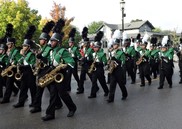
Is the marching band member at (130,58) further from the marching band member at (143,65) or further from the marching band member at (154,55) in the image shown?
the marching band member at (154,55)

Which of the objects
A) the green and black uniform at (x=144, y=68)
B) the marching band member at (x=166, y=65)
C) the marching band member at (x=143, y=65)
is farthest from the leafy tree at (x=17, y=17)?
the marching band member at (x=166, y=65)

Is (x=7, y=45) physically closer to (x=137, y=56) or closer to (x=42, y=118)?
(x=42, y=118)

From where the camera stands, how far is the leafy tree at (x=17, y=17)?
3500 cm

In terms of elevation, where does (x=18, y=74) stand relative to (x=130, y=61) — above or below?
below

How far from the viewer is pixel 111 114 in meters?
7.54

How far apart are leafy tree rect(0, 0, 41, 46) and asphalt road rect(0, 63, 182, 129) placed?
2597 cm

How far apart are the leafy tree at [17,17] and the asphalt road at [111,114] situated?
85.2 feet

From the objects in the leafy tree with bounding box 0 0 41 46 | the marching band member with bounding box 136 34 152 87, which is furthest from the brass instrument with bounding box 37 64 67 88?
the leafy tree with bounding box 0 0 41 46

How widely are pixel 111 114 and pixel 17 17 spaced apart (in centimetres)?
2946

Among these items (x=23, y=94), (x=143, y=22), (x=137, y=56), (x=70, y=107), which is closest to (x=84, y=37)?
(x=137, y=56)

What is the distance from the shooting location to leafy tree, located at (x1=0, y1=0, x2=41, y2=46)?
35.0m

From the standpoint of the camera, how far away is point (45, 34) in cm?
792

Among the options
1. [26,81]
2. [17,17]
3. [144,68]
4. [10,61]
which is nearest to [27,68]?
[26,81]

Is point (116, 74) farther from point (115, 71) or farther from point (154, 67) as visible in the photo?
point (154, 67)
